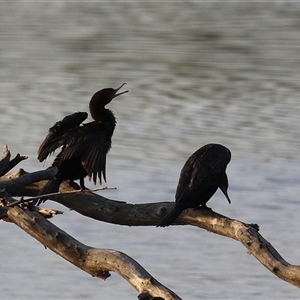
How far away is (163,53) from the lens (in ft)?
49.9

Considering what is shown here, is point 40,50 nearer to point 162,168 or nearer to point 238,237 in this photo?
point 162,168

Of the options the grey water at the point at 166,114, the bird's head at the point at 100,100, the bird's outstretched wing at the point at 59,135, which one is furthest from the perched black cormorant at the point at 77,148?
the grey water at the point at 166,114

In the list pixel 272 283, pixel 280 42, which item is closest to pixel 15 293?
pixel 272 283

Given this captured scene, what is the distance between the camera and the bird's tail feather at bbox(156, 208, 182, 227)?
4.87 metres

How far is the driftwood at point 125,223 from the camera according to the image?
424 cm

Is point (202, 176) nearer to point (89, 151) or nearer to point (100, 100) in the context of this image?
point (89, 151)

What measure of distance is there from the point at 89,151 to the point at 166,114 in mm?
5617

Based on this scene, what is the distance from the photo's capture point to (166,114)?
11109 mm

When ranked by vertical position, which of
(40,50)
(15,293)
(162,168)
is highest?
(40,50)

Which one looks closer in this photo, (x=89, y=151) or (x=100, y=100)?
(x=89, y=151)

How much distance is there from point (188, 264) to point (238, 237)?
2.78 m

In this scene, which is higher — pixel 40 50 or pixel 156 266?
pixel 40 50

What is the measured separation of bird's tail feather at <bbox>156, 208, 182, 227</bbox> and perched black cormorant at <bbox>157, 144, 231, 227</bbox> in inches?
6.1

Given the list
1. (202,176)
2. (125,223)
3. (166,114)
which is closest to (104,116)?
(202,176)
